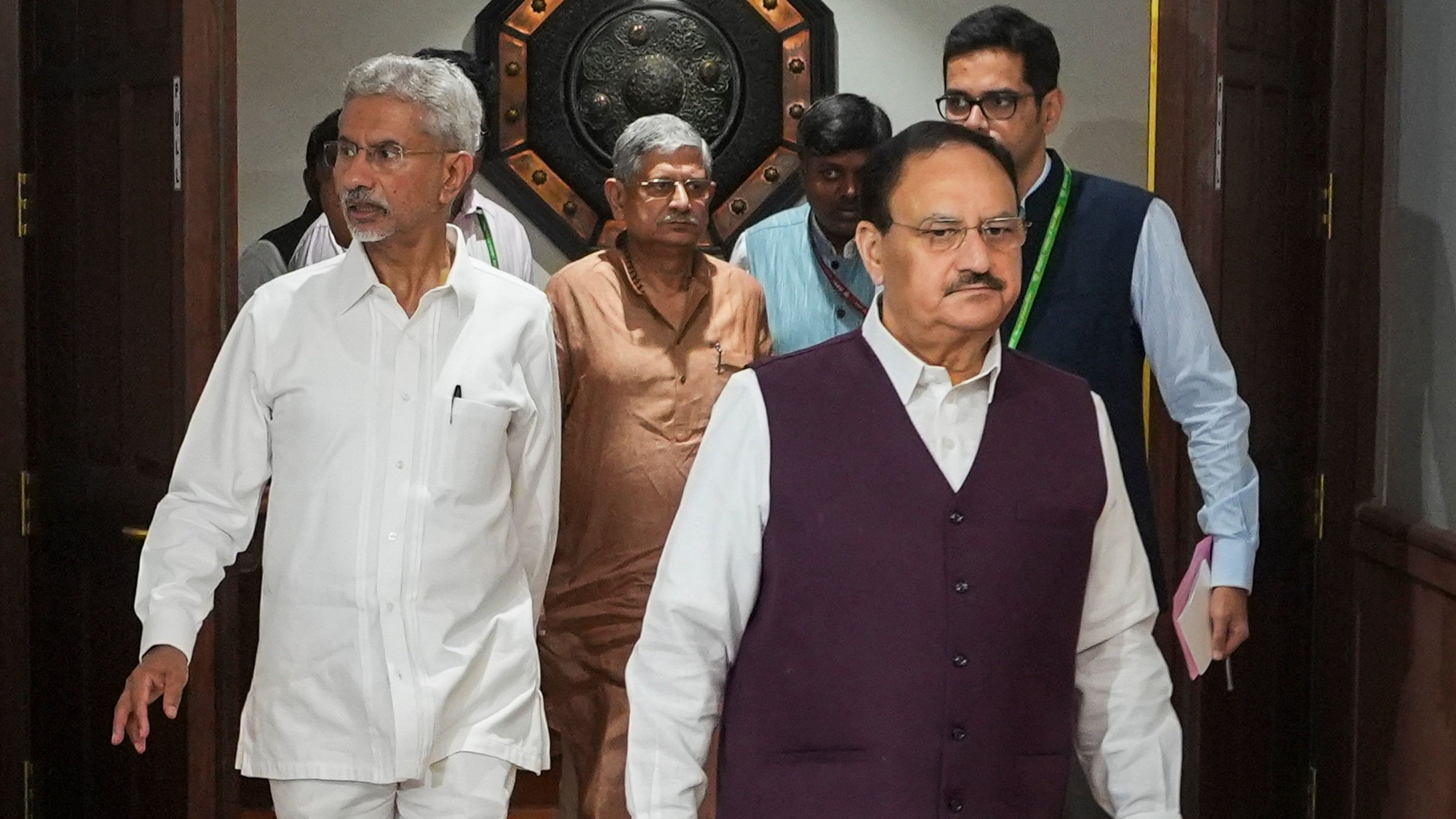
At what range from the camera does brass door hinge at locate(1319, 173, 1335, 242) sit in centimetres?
390

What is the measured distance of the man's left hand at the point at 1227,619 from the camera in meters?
2.87

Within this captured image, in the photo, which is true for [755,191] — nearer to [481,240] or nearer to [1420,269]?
[481,240]

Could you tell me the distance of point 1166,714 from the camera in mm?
2070

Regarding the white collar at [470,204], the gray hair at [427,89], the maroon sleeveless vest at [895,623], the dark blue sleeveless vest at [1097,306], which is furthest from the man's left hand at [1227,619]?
the white collar at [470,204]

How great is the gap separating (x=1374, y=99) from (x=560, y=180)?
88.0 inches

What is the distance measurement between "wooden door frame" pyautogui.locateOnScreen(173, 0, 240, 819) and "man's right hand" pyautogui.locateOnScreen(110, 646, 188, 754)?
0.88m

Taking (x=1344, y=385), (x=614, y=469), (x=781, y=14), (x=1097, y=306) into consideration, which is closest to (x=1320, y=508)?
(x=1344, y=385)

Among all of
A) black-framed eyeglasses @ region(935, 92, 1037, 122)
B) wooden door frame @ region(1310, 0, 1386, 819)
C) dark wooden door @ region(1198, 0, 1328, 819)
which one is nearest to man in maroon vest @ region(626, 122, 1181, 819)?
black-framed eyeglasses @ region(935, 92, 1037, 122)

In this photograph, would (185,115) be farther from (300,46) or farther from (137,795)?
(300,46)

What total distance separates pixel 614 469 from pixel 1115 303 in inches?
36.6

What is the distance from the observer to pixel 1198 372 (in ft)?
9.86

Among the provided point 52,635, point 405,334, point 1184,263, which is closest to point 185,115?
point 405,334

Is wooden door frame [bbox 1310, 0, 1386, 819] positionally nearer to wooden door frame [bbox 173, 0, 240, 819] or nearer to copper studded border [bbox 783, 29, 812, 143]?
copper studded border [bbox 783, 29, 812, 143]

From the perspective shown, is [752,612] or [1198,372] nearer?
[752,612]
